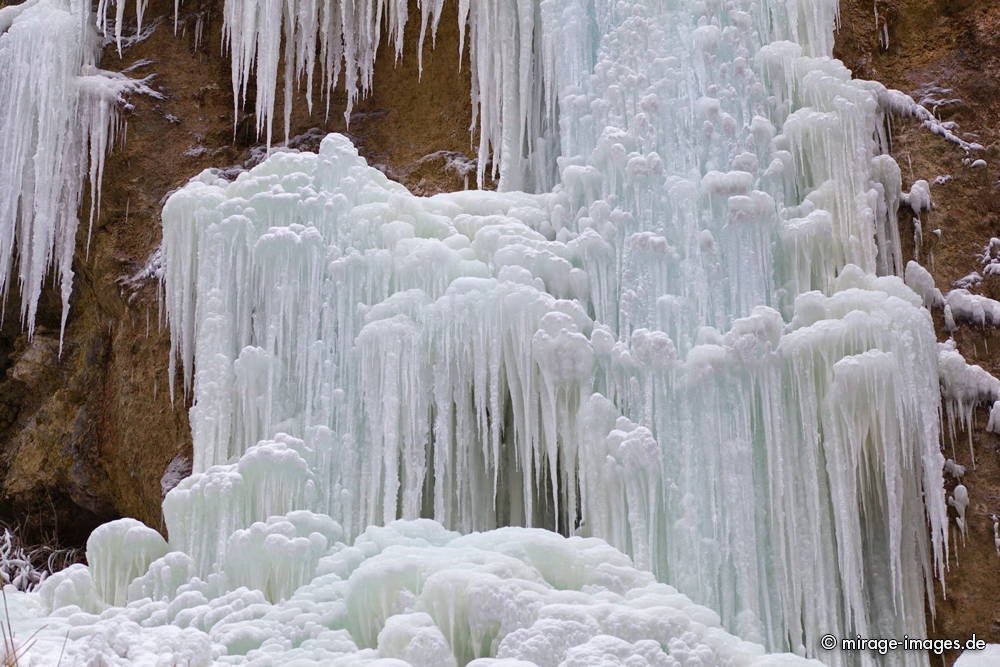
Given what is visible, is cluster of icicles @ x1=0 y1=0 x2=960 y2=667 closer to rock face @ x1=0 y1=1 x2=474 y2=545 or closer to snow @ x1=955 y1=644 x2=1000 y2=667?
snow @ x1=955 y1=644 x2=1000 y2=667

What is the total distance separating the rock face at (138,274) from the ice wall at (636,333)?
105cm

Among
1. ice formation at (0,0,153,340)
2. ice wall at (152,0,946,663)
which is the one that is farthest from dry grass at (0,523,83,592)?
ice wall at (152,0,946,663)

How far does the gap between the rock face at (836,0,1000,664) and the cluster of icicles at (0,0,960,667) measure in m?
0.24

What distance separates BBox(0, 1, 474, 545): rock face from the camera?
818cm

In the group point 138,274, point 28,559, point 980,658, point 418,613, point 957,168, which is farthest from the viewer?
point 28,559

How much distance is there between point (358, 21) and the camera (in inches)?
333

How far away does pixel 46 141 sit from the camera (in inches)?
327

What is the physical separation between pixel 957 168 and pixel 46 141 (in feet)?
19.3

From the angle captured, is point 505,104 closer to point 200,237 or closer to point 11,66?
point 200,237

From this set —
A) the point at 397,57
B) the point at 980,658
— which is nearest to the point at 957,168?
the point at 980,658

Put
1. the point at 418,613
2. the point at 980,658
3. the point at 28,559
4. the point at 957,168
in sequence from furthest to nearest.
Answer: the point at 28,559, the point at 957,168, the point at 980,658, the point at 418,613

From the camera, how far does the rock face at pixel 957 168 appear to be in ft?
21.0

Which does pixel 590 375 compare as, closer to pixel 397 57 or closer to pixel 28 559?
pixel 397 57

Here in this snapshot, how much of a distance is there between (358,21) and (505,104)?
137cm
